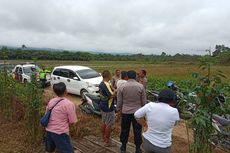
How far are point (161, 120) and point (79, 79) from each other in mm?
10708

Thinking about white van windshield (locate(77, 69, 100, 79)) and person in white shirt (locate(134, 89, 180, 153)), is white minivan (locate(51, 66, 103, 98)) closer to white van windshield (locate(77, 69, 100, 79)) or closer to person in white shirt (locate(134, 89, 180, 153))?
white van windshield (locate(77, 69, 100, 79))

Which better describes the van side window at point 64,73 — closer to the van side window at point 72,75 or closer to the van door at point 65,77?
the van door at point 65,77

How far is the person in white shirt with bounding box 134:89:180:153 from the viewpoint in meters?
4.07

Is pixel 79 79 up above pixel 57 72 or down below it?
below

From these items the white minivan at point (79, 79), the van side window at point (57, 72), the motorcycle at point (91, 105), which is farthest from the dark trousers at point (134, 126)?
the van side window at point (57, 72)

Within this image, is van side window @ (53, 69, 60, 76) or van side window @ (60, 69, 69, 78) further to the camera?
van side window @ (53, 69, 60, 76)

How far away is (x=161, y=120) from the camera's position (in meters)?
Result: 4.07

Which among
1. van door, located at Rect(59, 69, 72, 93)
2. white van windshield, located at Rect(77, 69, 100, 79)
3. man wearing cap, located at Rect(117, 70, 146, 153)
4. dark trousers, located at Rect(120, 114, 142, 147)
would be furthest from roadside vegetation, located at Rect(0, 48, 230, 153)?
van door, located at Rect(59, 69, 72, 93)

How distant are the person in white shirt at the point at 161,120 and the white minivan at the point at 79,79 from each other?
31.8 ft

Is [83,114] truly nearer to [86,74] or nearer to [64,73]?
[86,74]

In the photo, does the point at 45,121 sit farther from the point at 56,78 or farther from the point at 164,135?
the point at 56,78

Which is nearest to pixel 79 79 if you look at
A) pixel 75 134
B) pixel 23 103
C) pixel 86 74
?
pixel 86 74

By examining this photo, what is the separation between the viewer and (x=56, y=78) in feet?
52.6

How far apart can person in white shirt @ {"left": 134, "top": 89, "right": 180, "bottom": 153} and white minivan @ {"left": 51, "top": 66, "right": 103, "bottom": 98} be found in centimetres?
969
